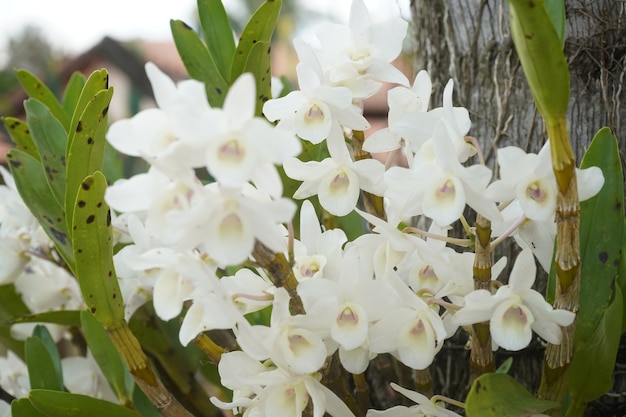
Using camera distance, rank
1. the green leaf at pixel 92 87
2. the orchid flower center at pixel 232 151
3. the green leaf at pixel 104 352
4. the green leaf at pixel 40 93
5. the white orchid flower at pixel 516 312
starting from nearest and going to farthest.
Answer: the orchid flower center at pixel 232 151
the white orchid flower at pixel 516 312
the green leaf at pixel 92 87
the green leaf at pixel 104 352
the green leaf at pixel 40 93

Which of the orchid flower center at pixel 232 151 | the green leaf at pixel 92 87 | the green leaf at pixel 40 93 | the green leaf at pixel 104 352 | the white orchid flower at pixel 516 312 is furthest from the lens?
the green leaf at pixel 40 93

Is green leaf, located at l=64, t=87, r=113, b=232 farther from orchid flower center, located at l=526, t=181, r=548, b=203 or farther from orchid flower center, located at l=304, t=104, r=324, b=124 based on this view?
orchid flower center, located at l=526, t=181, r=548, b=203

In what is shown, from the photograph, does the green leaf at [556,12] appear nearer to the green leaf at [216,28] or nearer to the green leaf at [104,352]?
the green leaf at [216,28]

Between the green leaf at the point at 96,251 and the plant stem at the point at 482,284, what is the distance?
274 millimetres

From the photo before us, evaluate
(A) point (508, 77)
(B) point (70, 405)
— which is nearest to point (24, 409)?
(B) point (70, 405)

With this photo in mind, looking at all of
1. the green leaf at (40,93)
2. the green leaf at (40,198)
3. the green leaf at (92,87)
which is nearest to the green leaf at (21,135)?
the green leaf at (40,93)

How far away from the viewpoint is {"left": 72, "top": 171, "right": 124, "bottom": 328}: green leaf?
0.49 meters

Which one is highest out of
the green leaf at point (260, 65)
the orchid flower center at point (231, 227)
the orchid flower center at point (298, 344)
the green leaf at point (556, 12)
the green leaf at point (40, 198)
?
the green leaf at point (556, 12)

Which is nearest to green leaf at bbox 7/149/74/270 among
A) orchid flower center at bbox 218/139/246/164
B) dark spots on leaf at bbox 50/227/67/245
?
dark spots on leaf at bbox 50/227/67/245

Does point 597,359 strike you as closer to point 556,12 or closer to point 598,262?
point 598,262

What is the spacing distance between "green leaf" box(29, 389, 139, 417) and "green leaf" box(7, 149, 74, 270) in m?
0.12

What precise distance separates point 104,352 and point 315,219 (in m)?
0.28

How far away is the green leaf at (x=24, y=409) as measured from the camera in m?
0.58

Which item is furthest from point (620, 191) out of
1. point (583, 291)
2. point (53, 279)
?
point (53, 279)
